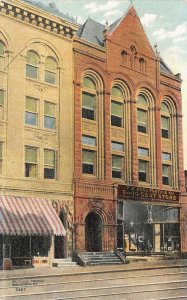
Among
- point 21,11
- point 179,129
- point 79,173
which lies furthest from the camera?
point 179,129

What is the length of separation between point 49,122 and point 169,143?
17.3 feet

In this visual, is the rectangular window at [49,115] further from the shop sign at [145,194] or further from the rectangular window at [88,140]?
the shop sign at [145,194]

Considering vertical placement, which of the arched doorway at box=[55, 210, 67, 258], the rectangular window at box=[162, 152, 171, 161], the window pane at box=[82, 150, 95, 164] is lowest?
the arched doorway at box=[55, 210, 67, 258]

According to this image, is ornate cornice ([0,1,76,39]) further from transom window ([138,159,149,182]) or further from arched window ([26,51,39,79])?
transom window ([138,159,149,182])

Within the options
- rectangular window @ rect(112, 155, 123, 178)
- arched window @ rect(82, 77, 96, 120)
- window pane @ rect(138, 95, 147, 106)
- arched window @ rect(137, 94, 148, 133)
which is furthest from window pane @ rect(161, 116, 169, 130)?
arched window @ rect(82, 77, 96, 120)

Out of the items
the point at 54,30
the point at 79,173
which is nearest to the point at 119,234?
the point at 79,173

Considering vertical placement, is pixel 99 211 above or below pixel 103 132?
below

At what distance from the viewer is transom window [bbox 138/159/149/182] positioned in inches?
730

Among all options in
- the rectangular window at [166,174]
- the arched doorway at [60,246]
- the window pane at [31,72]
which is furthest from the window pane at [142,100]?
the arched doorway at [60,246]

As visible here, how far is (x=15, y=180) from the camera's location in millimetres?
14828

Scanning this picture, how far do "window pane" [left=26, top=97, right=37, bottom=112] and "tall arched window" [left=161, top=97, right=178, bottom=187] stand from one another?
5.32m

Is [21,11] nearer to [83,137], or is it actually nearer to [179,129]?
[83,137]

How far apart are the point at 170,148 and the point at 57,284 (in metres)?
8.34

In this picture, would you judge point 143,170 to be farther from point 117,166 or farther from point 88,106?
point 88,106
